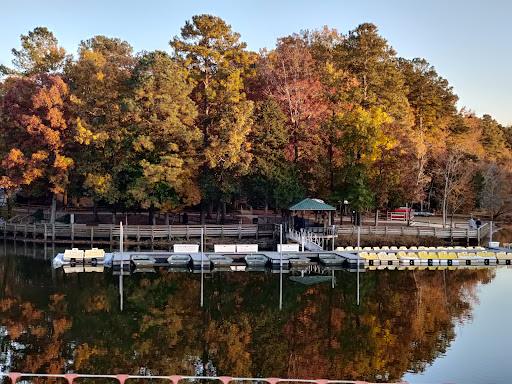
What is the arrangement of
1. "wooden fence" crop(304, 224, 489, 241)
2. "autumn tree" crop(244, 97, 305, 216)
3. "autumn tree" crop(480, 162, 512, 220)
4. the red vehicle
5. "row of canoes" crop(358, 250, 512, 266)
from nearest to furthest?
"row of canoes" crop(358, 250, 512, 266) < "wooden fence" crop(304, 224, 489, 241) < "autumn tree" crop(244, 97, 305, 216) < the red vehicle < "autumn tree" crop(480, 162, 512, 220)

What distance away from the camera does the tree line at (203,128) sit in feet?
155

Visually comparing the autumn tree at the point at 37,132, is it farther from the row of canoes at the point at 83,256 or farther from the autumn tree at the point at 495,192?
the autumn tree at the point at 495,192

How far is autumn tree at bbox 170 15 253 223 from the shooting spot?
4791 cm

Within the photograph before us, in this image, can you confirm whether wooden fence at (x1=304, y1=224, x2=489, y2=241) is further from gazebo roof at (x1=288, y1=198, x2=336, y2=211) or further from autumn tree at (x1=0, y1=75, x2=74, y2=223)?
autumn tree at (x1=0, y1=75, x2=74, y2=223)

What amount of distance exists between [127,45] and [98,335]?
64624 millimetres

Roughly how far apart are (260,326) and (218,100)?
28192 millimetres

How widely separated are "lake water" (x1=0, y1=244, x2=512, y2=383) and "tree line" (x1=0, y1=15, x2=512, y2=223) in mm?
12955

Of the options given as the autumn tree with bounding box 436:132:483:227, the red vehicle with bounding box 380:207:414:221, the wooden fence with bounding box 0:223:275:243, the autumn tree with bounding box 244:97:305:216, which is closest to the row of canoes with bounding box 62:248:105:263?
the wooden fence with bounding box 0:223:275:243

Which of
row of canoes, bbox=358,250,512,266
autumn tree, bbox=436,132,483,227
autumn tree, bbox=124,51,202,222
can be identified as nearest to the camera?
row of canoes, bbox=358,250,512,266

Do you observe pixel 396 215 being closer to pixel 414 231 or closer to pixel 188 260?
pixel 414 231

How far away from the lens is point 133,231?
4884cm

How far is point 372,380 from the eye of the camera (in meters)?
19.0

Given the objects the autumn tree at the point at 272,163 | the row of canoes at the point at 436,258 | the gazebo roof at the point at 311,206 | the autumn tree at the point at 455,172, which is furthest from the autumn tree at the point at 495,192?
the gazebo roof at the point at 311,206

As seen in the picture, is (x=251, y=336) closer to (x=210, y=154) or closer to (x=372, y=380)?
(x=372, y=380)
